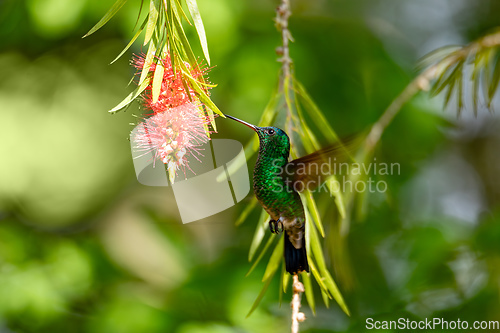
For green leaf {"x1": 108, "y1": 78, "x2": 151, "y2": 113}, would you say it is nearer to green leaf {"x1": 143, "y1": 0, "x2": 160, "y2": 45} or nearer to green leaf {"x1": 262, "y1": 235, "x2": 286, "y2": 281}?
green leaf {"x1": 143, "y1": 0, "x2": 160, "y2": 45}

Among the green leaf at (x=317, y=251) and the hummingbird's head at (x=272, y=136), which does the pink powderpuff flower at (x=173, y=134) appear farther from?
the green leaf at (x=317, y=251)

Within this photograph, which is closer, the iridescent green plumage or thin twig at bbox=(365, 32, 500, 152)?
the iridescent green plumage

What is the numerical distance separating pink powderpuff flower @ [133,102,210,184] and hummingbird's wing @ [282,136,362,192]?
0.10 meters

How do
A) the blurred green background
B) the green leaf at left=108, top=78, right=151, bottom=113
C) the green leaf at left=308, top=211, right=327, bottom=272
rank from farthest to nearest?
the blurred green background, the green leaf at left=308, top=211, right=327, bottom=272, the green leaf at left=108, top=78, right=151, bottom=113

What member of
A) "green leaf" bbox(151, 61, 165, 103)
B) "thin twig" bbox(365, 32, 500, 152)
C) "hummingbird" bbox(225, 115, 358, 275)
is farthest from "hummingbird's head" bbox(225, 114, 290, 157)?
"thin twig" bbox(365, 32, 500, 152)

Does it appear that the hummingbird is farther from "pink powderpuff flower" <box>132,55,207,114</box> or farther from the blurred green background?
the blurred green background

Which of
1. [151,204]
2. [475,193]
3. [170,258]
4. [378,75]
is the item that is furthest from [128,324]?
[475,193]

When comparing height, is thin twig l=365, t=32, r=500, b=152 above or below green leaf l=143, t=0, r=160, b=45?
below

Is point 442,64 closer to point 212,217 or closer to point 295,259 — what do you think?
point 295,259

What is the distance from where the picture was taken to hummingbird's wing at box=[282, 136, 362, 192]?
0.44 m

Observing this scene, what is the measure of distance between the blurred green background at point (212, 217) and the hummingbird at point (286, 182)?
2.62ft

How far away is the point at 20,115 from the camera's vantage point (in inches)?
61.4

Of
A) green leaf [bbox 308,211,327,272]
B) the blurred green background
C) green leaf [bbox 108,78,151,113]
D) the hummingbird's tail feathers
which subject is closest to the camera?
green leaf [bbox 108,78,151,113]

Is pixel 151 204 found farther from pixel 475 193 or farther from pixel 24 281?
pixel 475 193
